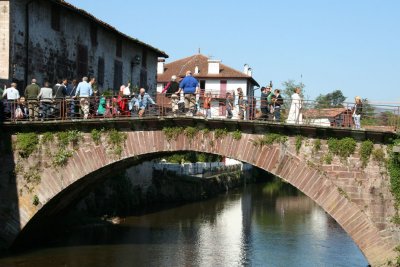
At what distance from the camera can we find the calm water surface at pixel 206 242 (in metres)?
22.4

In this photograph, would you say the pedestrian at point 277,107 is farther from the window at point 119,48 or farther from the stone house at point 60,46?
the window at point 119,48

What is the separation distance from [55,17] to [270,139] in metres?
12.1

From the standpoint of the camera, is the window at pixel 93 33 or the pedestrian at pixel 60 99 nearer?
the pedestrian at pixel 60 99

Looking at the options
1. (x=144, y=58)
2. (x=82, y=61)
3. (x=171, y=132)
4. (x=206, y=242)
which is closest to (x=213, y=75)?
(x=144, y=58)

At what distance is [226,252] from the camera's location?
79.0 ft

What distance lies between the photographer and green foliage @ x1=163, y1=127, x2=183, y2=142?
2036 cm

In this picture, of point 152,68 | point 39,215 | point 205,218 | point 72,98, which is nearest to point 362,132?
point 72,98

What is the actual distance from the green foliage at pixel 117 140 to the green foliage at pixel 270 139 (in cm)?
436

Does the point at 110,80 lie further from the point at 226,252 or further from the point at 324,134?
the point at 324,134

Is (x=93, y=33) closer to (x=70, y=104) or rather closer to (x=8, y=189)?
(x=70, y=104)

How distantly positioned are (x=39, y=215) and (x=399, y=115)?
41.7 ft

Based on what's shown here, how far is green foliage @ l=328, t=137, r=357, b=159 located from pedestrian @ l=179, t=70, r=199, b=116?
4554 millimetres

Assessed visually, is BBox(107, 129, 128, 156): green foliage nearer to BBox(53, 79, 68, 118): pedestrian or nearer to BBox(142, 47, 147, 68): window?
BBox(53, 79, 68, 118): pedestrian

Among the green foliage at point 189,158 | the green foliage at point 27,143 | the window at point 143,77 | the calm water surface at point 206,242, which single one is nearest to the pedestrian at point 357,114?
the calm water surface at point 206,242
